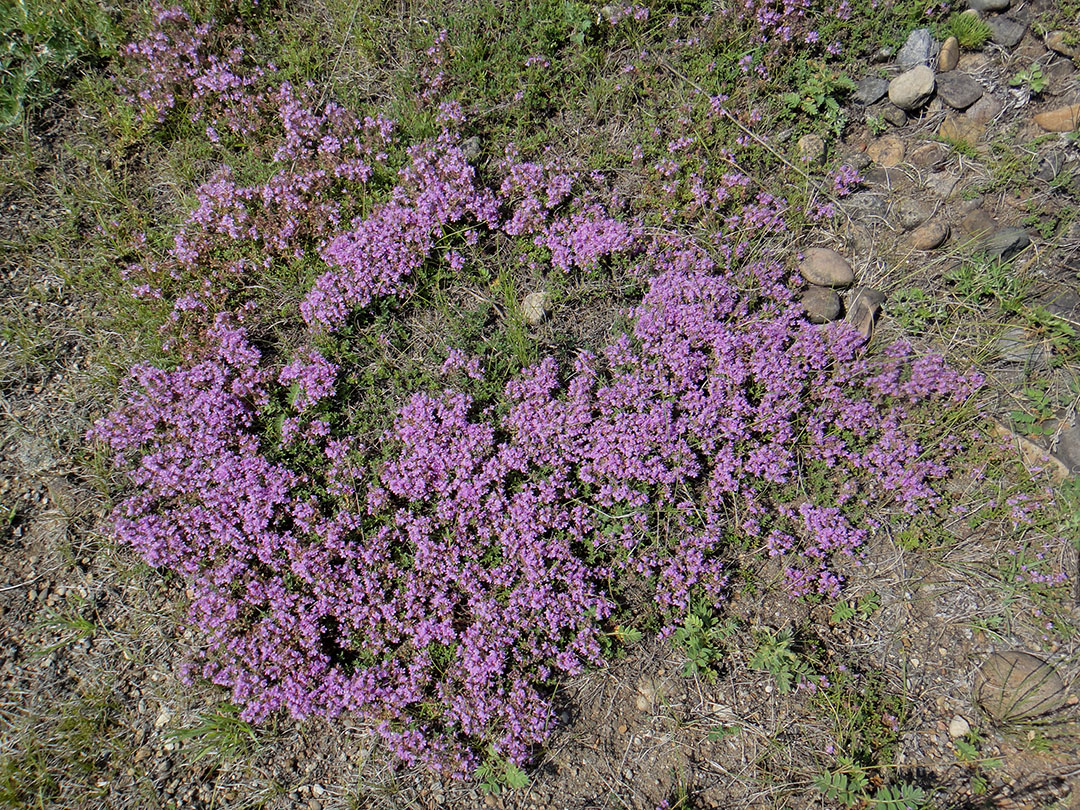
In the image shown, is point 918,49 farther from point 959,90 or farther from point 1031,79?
point 1031,79

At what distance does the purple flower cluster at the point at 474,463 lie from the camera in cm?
421

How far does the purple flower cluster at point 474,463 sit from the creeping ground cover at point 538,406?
0.03 m

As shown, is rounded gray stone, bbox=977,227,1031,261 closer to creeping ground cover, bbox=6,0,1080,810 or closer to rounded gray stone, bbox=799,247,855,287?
creeping ground cover, bbox=6,0,1080,810

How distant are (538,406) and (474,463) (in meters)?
0.65

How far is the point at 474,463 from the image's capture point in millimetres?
4590

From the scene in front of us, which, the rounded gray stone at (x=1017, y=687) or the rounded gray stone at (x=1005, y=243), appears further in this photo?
the rounded gray stone at (x=1005, y=243)

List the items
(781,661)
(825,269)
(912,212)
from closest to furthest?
(781,661) → (825,269) → (912,212)

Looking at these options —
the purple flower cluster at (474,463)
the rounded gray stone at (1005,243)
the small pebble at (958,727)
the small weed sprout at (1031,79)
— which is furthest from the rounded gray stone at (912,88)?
the small pebble at (958,727)

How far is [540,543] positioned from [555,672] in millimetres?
863

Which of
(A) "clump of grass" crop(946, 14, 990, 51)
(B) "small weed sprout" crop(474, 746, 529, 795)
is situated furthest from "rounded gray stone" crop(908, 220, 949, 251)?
(B) "small weed sprout" crop(474, 746, 529, 795)

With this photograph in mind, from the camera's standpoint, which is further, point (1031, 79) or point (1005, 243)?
point (1031, 79)

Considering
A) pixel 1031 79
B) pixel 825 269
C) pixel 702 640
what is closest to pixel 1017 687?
pixel 702 640

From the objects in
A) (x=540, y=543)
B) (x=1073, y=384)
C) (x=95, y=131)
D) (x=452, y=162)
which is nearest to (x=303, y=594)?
(x=540, y=543)

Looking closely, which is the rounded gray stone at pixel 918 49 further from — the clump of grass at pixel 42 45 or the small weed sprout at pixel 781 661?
the clump of grass at pixel 42 45
